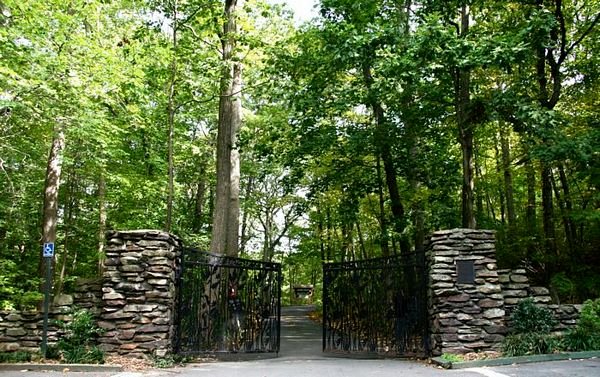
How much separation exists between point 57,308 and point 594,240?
11726 millimetres

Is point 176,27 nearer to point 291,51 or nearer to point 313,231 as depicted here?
point 291,51

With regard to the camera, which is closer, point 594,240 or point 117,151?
point 594,240

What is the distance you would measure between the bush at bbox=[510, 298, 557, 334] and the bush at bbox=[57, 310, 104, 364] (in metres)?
6.19

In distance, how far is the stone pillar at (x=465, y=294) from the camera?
310 inches

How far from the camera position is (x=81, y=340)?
732cm

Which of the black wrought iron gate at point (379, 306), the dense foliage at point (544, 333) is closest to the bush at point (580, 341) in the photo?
the dense foliage at point (544, 333)

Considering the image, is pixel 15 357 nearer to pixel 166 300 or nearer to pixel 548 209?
pixel 166 300

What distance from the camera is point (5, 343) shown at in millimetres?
7242

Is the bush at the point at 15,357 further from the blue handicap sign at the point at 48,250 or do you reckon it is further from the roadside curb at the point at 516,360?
the roadside curb at the point at 516,360

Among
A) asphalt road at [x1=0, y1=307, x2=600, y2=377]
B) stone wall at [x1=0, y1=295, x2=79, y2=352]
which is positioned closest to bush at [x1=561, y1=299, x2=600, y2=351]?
asphalt road at [x1=0, y1=307, x2=600, y2=377]

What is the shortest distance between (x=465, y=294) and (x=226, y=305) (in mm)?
4066

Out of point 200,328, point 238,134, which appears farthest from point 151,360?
point 238,134

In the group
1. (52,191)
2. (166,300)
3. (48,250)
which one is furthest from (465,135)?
(52,191)

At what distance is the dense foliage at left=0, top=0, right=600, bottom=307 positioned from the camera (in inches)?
365
